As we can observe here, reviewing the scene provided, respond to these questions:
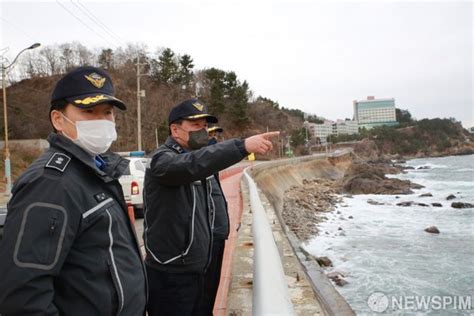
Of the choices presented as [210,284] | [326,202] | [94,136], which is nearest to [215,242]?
[210,284]

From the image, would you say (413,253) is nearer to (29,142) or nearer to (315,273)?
(315,273)

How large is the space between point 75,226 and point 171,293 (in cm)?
124

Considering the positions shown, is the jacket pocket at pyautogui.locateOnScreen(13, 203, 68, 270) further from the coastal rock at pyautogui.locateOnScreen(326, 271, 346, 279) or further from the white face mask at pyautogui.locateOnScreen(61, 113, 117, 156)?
the coastal rock at pyautogui.locateOnScreen(326, 271, 346, 279)

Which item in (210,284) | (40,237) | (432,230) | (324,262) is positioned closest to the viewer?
(40,237)

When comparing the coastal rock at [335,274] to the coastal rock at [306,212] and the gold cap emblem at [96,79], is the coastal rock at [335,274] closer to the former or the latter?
the coastal rock at [306,212]

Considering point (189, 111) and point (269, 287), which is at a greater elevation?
point (189, 111)

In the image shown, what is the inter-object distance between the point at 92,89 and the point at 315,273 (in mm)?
5336

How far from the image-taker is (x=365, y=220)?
2153 cm

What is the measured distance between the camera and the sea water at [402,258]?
9352 mm

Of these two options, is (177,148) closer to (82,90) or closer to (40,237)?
(82,90)

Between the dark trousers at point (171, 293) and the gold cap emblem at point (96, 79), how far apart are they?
133cm

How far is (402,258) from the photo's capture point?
13.5 meters

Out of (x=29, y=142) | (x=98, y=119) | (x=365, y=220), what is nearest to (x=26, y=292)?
(x=98, y=119)

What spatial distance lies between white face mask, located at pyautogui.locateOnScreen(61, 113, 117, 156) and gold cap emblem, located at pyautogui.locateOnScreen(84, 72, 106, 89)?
0.17 meters
